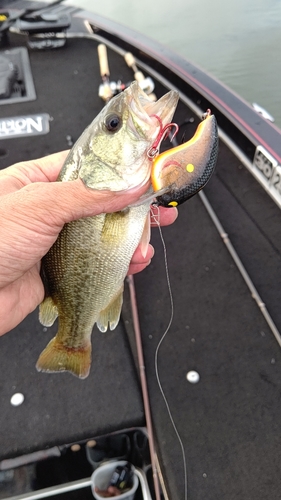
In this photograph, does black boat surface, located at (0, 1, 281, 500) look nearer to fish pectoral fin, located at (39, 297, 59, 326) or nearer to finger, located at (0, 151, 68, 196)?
fish pectoral fin, located at (39, 297, 59, 326)

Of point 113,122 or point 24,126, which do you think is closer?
point 113,122

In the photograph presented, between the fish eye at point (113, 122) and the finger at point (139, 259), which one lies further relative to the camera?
the finger at point (139, 259)

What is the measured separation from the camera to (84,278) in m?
1.59

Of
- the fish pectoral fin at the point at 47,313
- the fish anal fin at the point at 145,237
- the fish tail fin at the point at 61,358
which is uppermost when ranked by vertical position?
the fish anal fin at the point at 145,237

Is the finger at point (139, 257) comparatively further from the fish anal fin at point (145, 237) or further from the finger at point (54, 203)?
the finger at point (54, 203)

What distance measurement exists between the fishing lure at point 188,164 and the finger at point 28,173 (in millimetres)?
815

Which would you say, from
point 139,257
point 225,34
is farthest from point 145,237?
point 225,34

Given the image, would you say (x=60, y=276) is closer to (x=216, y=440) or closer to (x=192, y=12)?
(x=216, y=440)

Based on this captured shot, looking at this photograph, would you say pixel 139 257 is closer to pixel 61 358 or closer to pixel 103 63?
pixel 61 358

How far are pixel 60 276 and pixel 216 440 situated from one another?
1.12m

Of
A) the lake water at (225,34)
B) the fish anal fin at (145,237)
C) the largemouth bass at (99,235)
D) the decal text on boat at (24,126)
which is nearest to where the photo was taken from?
the largemouth bass at (99,235)

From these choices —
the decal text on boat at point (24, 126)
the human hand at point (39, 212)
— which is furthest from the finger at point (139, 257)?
the decal text on boat at point (24, 126)

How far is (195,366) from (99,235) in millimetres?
1027

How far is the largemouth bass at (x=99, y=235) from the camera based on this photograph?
1404mm
